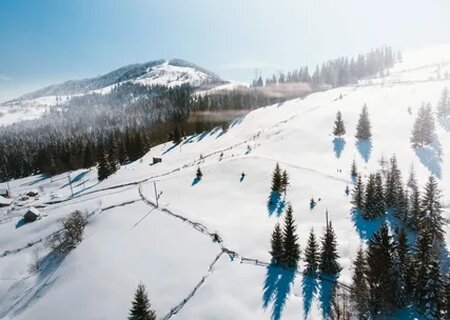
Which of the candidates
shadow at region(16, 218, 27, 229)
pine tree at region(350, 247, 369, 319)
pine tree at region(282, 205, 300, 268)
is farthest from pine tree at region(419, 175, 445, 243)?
shadow at region(16, 218, 27, 229)

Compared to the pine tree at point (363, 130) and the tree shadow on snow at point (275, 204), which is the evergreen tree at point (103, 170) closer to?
the tree shadow on snow at point (275, 204)

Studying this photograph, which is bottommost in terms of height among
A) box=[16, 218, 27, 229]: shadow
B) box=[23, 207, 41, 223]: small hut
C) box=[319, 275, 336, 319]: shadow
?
box=[319, 275, 336, 319]: shadow

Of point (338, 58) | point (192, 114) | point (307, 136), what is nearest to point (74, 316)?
point (307, 136)

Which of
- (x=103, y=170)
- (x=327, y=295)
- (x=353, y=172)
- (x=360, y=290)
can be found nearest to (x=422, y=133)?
(x=353, y=172)

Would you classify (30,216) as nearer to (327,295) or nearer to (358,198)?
(327,295)

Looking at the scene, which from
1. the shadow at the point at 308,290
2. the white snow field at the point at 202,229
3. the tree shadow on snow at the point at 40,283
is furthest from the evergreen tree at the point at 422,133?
the tree shadow on snow at the point at 40,283

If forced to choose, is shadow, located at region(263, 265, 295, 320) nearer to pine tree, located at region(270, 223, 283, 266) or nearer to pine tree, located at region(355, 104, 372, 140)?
pine tree, located at region(270, 223, 283, 266)

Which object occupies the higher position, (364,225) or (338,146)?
(338,146)
